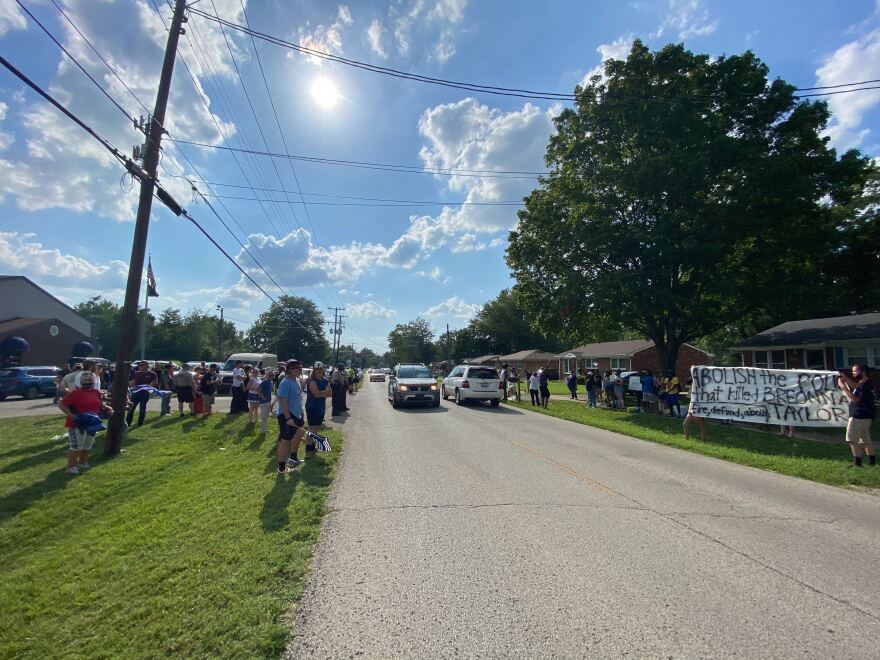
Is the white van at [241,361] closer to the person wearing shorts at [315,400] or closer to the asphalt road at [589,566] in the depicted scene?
the person wearing shorts at [315,400]

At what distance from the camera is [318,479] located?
23.2 feet

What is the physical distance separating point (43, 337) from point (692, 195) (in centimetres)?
4671

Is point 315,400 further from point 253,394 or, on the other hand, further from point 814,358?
point 814,358

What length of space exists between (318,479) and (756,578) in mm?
5588

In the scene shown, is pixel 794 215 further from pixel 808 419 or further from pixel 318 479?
pixel 318 479

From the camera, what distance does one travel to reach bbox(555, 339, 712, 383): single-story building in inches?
1585

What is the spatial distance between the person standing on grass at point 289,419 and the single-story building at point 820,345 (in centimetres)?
2421

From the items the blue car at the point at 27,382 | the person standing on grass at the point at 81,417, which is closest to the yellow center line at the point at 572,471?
the person standing on grass at the point at 81,417

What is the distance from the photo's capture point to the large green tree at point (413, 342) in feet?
349

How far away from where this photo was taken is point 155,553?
14.9ft

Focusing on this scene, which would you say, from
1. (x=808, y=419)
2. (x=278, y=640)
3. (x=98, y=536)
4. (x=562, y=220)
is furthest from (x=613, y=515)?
(x=562, y=220)

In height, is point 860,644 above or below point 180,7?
below

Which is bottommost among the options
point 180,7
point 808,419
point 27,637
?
point 27,637

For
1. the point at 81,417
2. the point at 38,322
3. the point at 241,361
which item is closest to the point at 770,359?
the point at 241,361
